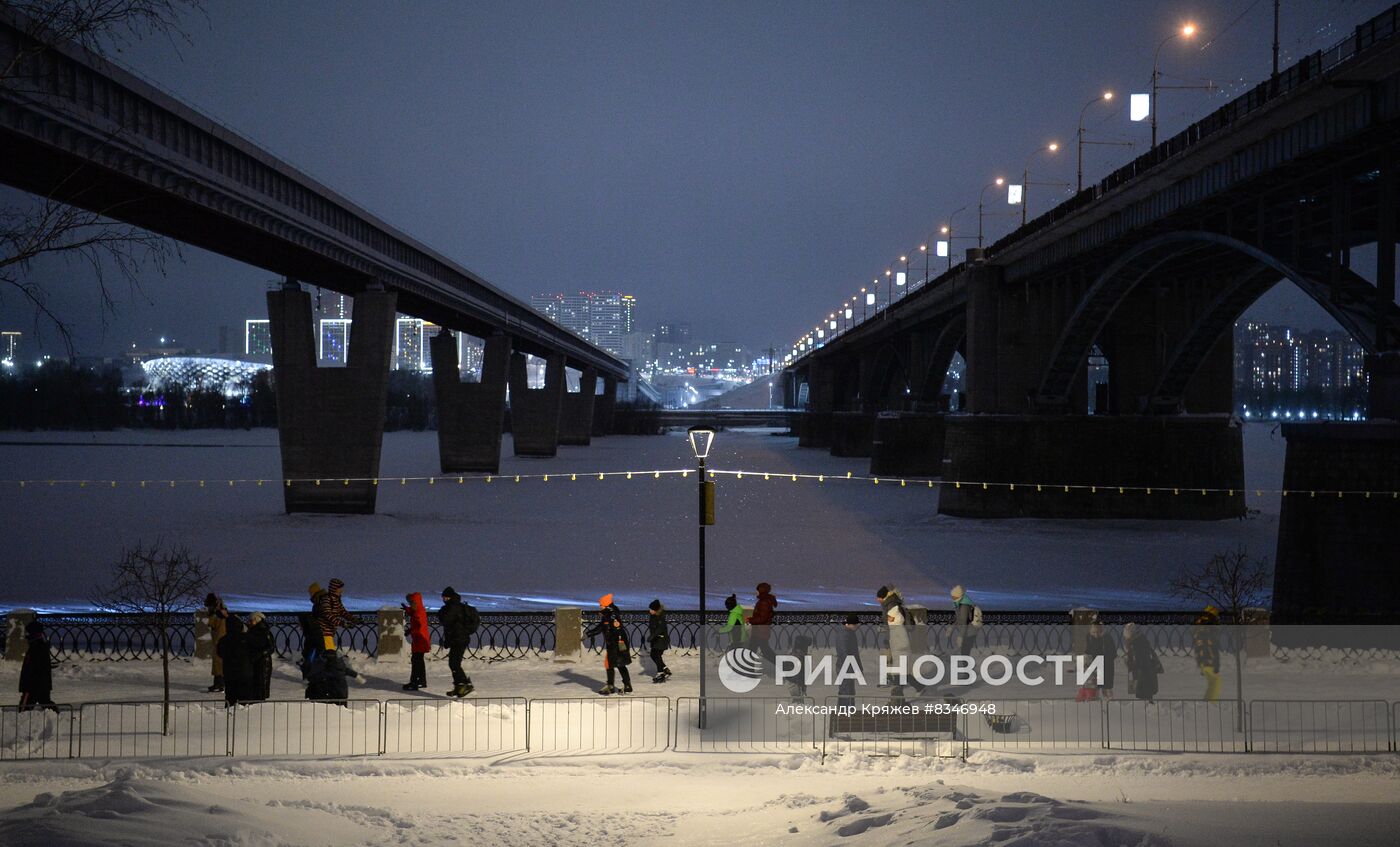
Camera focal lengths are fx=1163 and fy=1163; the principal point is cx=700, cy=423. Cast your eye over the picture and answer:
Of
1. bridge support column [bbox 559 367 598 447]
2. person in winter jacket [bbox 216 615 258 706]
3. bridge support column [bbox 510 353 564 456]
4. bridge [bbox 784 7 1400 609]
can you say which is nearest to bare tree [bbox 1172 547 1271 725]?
bridge [bbox 784 7 1400 609]

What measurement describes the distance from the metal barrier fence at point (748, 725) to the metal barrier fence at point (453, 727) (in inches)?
70.1

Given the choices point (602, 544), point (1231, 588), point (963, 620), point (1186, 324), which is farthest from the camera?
point (1186, 324)

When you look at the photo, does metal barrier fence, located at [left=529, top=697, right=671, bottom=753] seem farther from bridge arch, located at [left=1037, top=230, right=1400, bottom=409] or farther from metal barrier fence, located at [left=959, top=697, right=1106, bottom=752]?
bridge arch, located at [left=1037, top=230, right=1400, bottom=409]

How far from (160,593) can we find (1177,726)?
485 inches

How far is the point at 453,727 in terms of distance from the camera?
41.0 feet

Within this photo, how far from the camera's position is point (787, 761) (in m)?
11.4

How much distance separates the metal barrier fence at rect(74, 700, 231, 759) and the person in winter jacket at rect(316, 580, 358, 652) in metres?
1.28

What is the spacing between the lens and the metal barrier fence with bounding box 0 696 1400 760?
11.7 metres

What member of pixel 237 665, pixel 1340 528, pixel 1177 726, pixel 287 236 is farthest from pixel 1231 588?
pixel 287 236

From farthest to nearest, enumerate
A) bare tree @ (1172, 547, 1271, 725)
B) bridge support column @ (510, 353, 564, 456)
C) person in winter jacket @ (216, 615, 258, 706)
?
bridge support column @ (510, 353, 564, 456), bare tree @ (1172, 547, 1271, 725), person in winter jacket @ (216, 615, 258, 706)

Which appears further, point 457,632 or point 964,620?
point 964,620

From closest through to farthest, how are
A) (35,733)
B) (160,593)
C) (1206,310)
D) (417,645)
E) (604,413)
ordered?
(35,733) → (417,645) → (160,593) → (1206,310) → (604,413)

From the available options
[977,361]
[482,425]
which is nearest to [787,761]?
[977,361]

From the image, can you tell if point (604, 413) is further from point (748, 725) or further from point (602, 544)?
point (748, 725)
